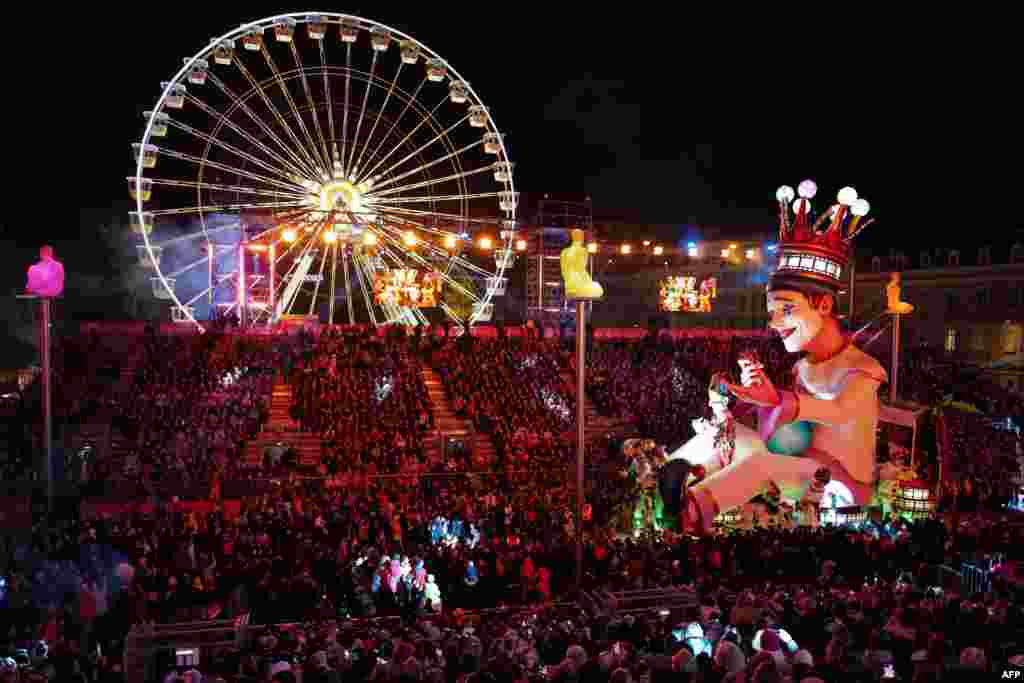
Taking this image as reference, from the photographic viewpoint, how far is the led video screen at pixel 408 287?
24.6 meters

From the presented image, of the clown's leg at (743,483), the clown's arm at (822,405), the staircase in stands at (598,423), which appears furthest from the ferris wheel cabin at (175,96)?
the clown's leg at (743,483)

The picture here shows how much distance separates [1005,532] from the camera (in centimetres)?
1234

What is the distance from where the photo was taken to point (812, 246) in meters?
15.1

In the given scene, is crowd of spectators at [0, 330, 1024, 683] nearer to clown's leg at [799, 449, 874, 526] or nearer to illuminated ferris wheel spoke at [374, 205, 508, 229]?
clown's leg at [799, 449, 874, 526]

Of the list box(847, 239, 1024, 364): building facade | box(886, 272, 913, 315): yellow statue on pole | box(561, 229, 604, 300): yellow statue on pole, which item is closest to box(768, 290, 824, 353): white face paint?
box(886, 272, 913, 315): yellow statue on pole

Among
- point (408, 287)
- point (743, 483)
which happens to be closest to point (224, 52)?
point (408, 287)

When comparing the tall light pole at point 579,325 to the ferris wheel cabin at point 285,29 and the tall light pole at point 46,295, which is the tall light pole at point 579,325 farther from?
the ferris wheel cabin at point 285,29

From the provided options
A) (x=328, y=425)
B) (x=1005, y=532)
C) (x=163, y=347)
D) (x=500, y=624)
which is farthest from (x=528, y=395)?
(x=500, y=624)

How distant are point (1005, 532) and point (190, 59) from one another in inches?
805

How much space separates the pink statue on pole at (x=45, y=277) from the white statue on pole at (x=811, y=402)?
37.5 ft

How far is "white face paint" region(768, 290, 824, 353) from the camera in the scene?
50.5ft

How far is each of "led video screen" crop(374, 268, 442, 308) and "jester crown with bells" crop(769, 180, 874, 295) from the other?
12.0 meters

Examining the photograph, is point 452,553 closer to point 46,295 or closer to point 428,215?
point 46,295

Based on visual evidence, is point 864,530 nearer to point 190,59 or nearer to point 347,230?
point 347,230
